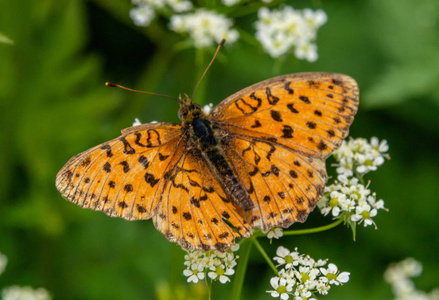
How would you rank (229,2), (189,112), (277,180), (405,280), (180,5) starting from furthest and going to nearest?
(405,280)
(180,5)
(229,2)
(189,112)
(277,180)

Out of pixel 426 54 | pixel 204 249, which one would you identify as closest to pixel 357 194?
pixel 204 249

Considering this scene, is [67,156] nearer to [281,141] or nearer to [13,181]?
[13,181]

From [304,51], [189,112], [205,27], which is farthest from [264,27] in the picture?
[189,112]

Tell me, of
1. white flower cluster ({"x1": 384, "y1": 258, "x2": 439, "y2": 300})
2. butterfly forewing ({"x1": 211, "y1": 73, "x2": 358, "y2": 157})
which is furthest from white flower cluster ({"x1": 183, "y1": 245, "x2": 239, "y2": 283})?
white flower cluster ({"x1": 384, "y1": 258, "x2": 439, "y2": 300})

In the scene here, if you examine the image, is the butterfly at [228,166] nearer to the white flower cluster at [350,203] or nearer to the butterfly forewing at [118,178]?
the butterfly forewing at [118,178]

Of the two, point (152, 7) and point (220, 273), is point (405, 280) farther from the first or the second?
point (152, 7)

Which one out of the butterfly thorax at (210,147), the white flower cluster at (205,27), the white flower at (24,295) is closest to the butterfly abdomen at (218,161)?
the butterfly thorax at (210,147)
